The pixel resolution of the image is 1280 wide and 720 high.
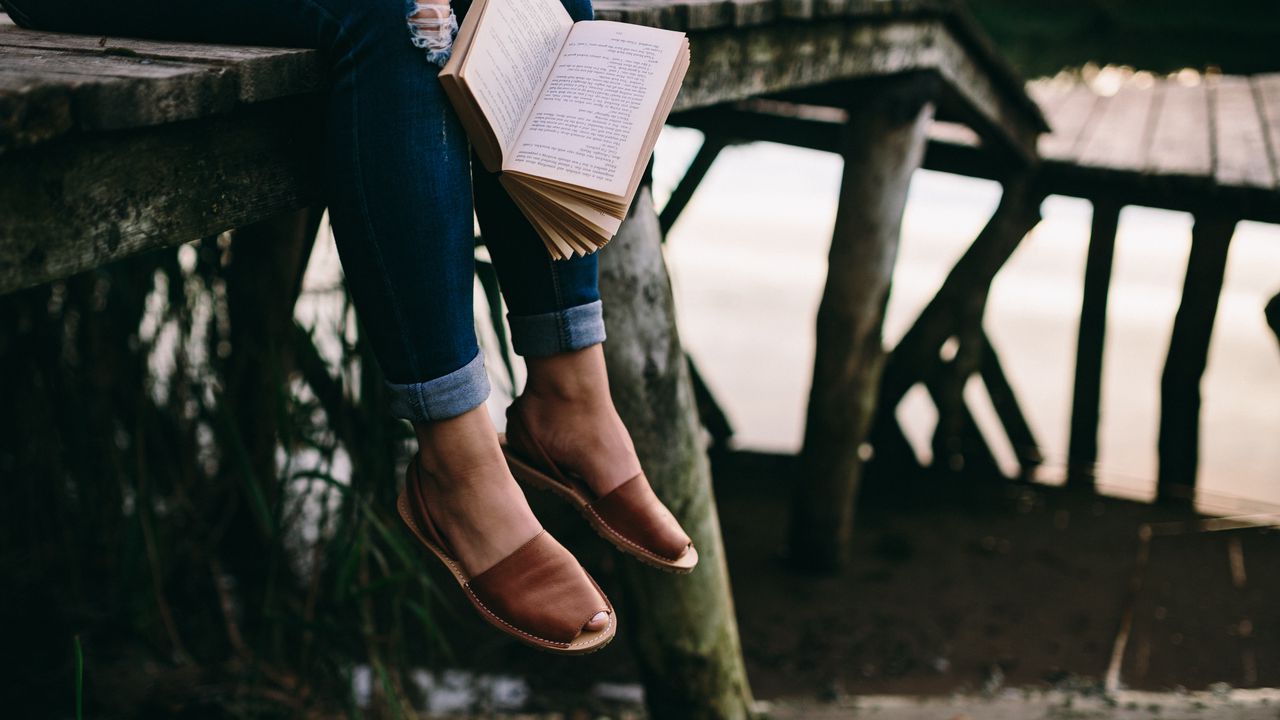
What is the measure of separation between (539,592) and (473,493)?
5.4 inches

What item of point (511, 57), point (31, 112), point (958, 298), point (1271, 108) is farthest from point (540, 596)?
point (1271, 108)

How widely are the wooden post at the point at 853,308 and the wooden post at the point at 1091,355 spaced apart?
46.1 inches

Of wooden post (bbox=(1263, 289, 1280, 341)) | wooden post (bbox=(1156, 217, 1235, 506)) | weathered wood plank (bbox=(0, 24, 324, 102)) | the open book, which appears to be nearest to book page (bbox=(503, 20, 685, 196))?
the open book

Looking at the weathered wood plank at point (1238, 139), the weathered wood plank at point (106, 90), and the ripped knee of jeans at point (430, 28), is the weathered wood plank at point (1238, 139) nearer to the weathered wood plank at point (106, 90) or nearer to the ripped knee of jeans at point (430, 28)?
the ripped knee of jeans at point (430, 28)

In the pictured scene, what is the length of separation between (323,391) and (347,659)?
18.2 inches

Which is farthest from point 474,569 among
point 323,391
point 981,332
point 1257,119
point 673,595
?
point 1257,119

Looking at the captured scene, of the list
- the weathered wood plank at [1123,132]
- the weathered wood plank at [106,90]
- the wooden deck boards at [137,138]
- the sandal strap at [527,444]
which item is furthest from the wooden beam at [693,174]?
the weathered wood plank at [106,90]

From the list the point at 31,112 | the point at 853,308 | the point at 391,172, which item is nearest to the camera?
the point at 31,112

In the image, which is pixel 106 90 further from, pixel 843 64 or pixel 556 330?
pixel 843 64

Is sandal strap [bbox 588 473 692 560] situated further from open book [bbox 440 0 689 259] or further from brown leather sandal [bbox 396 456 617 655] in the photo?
open book [bbox 440 0 689 259]

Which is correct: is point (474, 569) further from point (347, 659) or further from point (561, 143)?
point (347, 659)

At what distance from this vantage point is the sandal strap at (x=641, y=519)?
4.34ft

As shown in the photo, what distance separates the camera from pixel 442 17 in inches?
40.8

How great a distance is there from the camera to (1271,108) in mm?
3566
